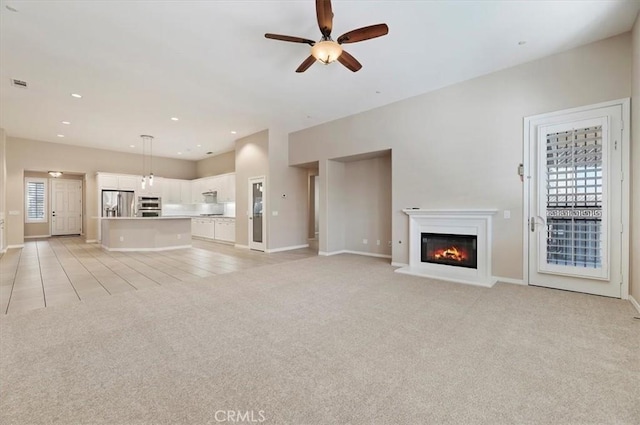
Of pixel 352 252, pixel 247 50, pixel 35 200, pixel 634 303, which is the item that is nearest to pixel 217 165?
pixel 352 252

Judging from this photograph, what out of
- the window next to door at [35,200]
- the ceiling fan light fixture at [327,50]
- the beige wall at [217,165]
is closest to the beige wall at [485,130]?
the ceiling fan light fixture at [327,50]

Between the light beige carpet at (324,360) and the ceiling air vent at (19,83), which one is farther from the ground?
the ceiling air vent at (19,83)

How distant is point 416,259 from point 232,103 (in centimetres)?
483

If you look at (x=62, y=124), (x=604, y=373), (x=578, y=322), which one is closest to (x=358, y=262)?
(x=578, y=322)

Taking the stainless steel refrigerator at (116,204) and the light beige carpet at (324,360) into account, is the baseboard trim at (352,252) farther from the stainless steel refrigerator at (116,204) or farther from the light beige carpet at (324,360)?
the stainless steel refrigerator at (116,204)

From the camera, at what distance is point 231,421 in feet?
4.99

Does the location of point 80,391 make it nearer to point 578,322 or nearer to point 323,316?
point 323,316

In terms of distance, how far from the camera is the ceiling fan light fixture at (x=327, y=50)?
303 centimetres

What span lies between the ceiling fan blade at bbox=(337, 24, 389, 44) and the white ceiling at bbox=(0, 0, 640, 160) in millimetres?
340

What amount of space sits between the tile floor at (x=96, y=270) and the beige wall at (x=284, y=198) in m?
0.57

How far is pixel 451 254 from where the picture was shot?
16.1ft

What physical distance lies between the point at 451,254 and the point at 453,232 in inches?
16.2

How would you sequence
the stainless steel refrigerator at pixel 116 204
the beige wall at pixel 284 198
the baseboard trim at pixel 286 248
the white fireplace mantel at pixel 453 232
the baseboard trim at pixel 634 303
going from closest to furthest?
1. the baseboard trim at pixel 634 303
2. the white fireplace mantel at pixel 453 232
3. the baseboard trim at pixel 286 248
4. the beige wall at pixel 284 198
5. the stainless steel refrigerator at pixel 116 204

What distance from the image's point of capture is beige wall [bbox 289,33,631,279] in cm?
377
